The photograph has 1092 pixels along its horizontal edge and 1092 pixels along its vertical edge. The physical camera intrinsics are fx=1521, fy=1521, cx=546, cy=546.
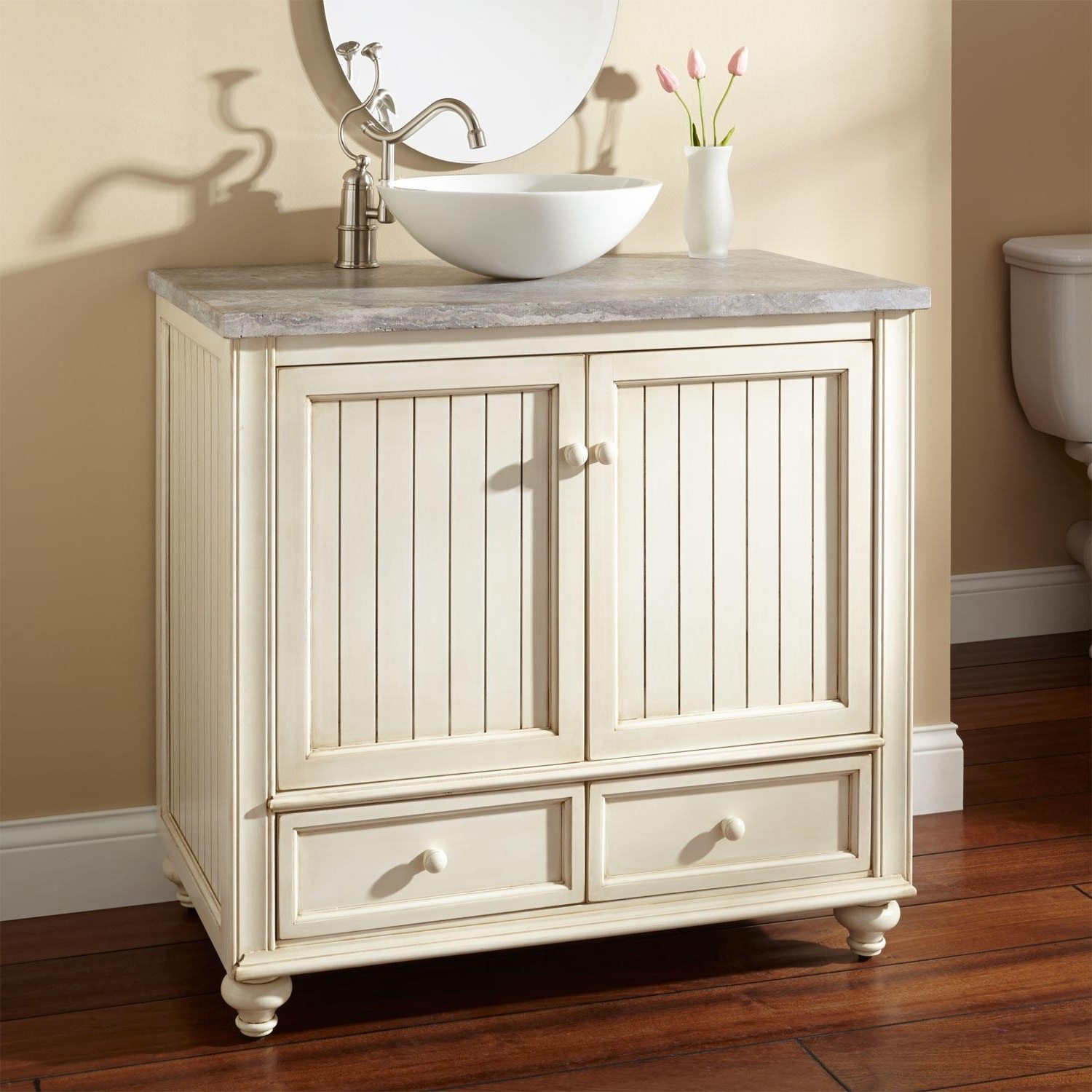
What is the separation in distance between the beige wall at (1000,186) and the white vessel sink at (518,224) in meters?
1.49

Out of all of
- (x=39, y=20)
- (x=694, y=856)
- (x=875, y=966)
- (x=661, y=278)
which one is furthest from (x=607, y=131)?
(x=875, y=966)

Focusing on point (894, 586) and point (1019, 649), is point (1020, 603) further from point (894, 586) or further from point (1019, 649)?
point (894, 586)

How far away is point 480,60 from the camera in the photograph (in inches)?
86.7

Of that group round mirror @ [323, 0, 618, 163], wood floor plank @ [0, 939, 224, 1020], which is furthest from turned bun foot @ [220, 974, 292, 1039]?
round mirror @ [323, 0, 618, 163]

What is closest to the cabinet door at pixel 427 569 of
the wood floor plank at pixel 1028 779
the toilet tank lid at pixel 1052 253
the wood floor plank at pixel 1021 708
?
the wood floor plank at pixel 1028 779

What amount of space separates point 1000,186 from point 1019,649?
101cm

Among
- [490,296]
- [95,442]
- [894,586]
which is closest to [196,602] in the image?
[95,442]

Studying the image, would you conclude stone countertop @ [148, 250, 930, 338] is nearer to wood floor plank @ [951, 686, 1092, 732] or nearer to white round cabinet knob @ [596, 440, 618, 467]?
white round cabinet knob @ [596, 440, 618, 467]

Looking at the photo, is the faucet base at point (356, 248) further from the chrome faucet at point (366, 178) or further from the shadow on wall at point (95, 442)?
the shadow on wall at point (95, 442)

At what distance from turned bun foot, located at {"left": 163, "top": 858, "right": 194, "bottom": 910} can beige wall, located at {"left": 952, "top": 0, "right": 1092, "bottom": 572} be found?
193cm

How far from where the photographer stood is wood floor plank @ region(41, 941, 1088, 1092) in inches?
70.6

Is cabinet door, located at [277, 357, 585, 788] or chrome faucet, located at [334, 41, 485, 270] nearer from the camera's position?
cabinet door, located at [277, 357, 585, 788]

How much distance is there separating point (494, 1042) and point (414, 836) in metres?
0.27

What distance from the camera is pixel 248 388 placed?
1.68 meters
